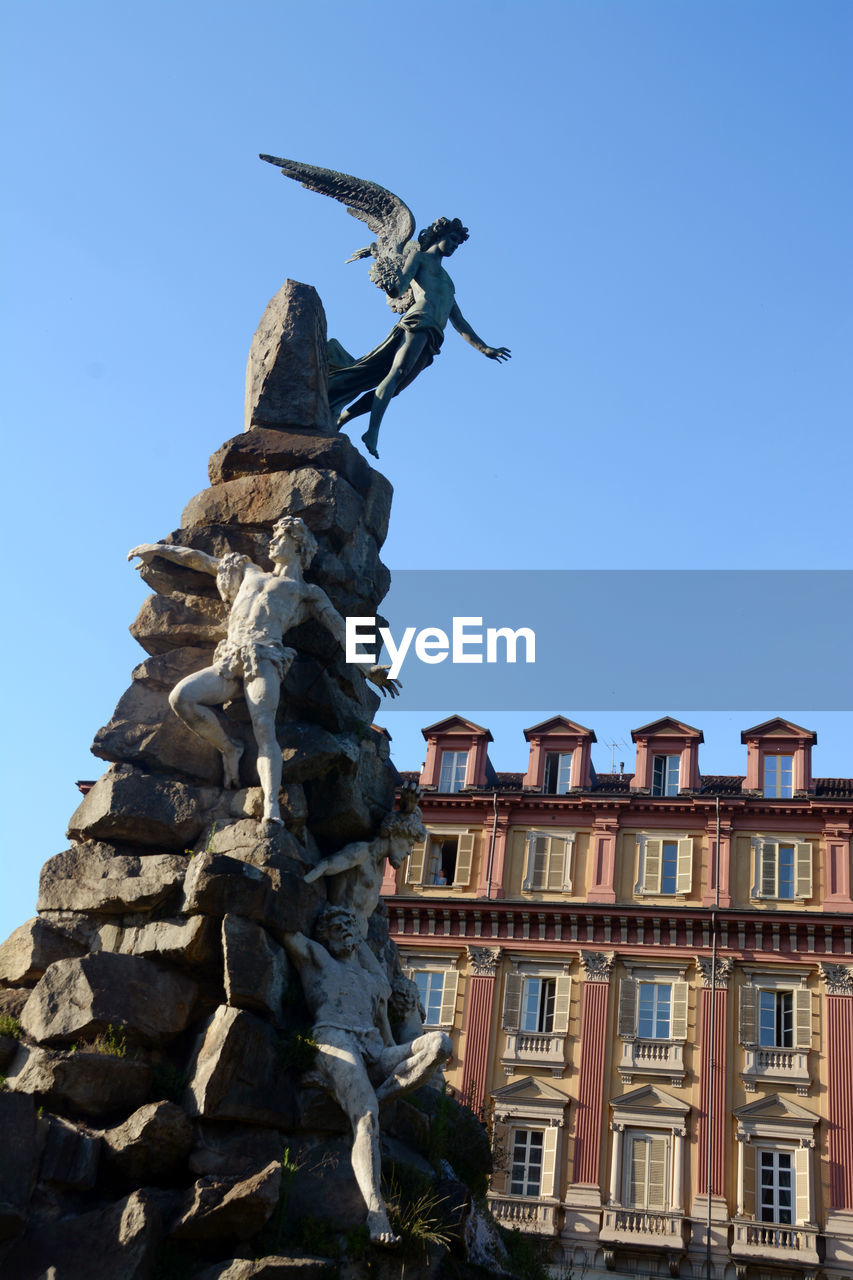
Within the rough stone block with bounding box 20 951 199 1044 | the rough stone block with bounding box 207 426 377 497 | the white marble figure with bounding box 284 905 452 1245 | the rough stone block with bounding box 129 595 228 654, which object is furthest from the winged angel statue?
the rough stone block with bounding box 20 951 199 1044

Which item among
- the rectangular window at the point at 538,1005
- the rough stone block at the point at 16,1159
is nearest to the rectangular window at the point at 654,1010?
the rectangular window at the point at 538,1005

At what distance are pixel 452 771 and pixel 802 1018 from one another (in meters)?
11.7

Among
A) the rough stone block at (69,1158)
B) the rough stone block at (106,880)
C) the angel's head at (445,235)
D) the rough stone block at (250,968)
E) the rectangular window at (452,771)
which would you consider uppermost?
the rectangular window at (452,771)

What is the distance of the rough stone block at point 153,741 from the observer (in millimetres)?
11531

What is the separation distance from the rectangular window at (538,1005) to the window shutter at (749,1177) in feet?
17.9

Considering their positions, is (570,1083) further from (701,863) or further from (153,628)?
(153,628)

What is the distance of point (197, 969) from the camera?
1009 centimetres

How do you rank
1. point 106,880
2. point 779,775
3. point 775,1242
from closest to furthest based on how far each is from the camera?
point 106,880, point 775,1242, point 779,775

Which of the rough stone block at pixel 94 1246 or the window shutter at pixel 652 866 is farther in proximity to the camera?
the window shutter at pixel 652 866

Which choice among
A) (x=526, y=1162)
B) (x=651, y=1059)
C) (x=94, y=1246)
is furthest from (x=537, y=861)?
(x=94, y=1246)

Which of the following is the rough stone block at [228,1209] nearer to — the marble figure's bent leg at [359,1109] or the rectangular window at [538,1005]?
the marble figure's bent leg at [359,1109]

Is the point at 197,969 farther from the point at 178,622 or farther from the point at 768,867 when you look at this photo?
the point at 768,867

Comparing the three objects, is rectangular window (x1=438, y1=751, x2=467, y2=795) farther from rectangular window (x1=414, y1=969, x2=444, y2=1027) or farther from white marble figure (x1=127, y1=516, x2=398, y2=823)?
white marble figure (x1=127, y1=516, x2=398, y2=823)

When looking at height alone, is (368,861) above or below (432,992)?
below
